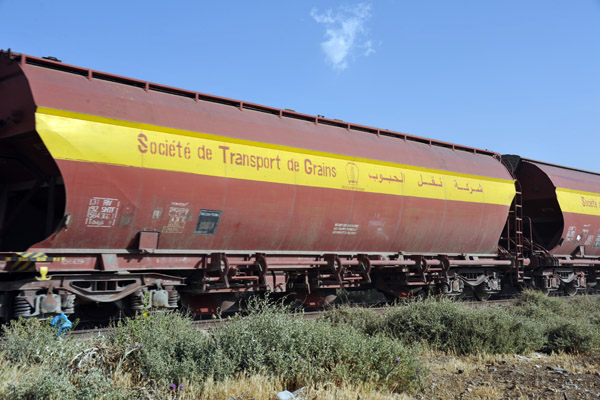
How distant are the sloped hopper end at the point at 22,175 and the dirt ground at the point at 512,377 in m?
6.08

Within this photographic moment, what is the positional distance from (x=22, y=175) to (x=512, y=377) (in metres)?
8.41

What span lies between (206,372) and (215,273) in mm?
4570

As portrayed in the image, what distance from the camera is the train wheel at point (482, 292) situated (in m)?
15.3

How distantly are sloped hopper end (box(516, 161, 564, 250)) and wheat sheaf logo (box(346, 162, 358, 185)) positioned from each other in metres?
8.26

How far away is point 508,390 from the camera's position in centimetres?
615

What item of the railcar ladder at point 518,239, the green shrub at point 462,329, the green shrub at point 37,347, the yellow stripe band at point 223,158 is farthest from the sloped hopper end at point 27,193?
the railcar ladder at point 518,239

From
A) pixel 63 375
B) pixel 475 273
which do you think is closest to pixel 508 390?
pixel 63 375

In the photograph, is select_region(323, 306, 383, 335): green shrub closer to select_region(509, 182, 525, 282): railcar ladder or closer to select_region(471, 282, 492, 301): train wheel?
select_region(471, 282, 492, 301): train wheel

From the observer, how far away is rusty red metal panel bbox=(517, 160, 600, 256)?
16.6 m

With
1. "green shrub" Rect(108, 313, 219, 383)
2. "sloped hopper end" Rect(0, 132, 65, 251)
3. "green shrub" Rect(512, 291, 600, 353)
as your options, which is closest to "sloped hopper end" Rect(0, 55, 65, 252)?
"sloped hopper end" Rect(0, 132, 65, 251)

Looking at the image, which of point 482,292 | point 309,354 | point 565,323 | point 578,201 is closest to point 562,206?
point 578,201

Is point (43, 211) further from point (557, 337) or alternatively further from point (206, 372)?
point (557, 337)

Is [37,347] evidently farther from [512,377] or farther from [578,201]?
[578,201]

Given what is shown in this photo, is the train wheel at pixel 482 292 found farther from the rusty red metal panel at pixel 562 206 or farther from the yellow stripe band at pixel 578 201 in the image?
the yellow stripe band at pixel 578 201
